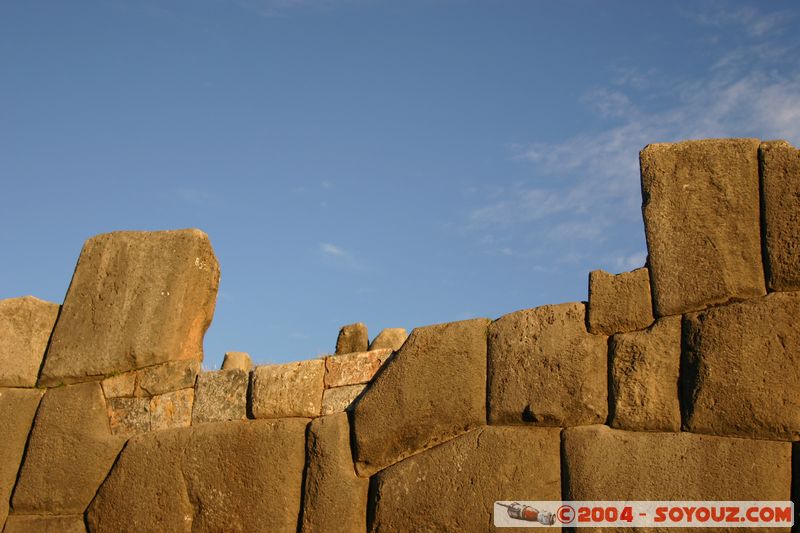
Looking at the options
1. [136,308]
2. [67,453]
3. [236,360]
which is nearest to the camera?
[67,453]

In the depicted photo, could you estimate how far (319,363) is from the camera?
6.11 meters

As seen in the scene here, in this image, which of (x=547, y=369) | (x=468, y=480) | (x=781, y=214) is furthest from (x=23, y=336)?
(x=781, y=214)

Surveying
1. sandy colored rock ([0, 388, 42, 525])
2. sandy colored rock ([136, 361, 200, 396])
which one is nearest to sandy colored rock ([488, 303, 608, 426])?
sandy colored rock ([136, 361, 200, 396])

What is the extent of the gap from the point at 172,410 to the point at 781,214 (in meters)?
3.99

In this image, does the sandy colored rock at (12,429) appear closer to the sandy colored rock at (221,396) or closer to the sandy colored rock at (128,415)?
the sandy colored rock at (128,415)

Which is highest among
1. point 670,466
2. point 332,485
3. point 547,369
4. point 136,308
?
point 136,308

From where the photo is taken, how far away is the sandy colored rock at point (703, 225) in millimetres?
4918

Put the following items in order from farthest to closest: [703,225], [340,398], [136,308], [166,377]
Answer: [136,308] < [166,377] < [340,398] < [703,225]

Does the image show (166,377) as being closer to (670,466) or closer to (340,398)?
(340,398)

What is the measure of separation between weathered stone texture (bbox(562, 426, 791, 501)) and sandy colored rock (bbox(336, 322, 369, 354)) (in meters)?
1.75

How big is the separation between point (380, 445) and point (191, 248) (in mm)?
2075

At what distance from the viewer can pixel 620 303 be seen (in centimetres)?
515

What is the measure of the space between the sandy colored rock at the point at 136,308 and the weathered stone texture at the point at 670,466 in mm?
2884

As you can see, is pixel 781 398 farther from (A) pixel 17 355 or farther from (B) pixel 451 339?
(A) pixel 17 355
